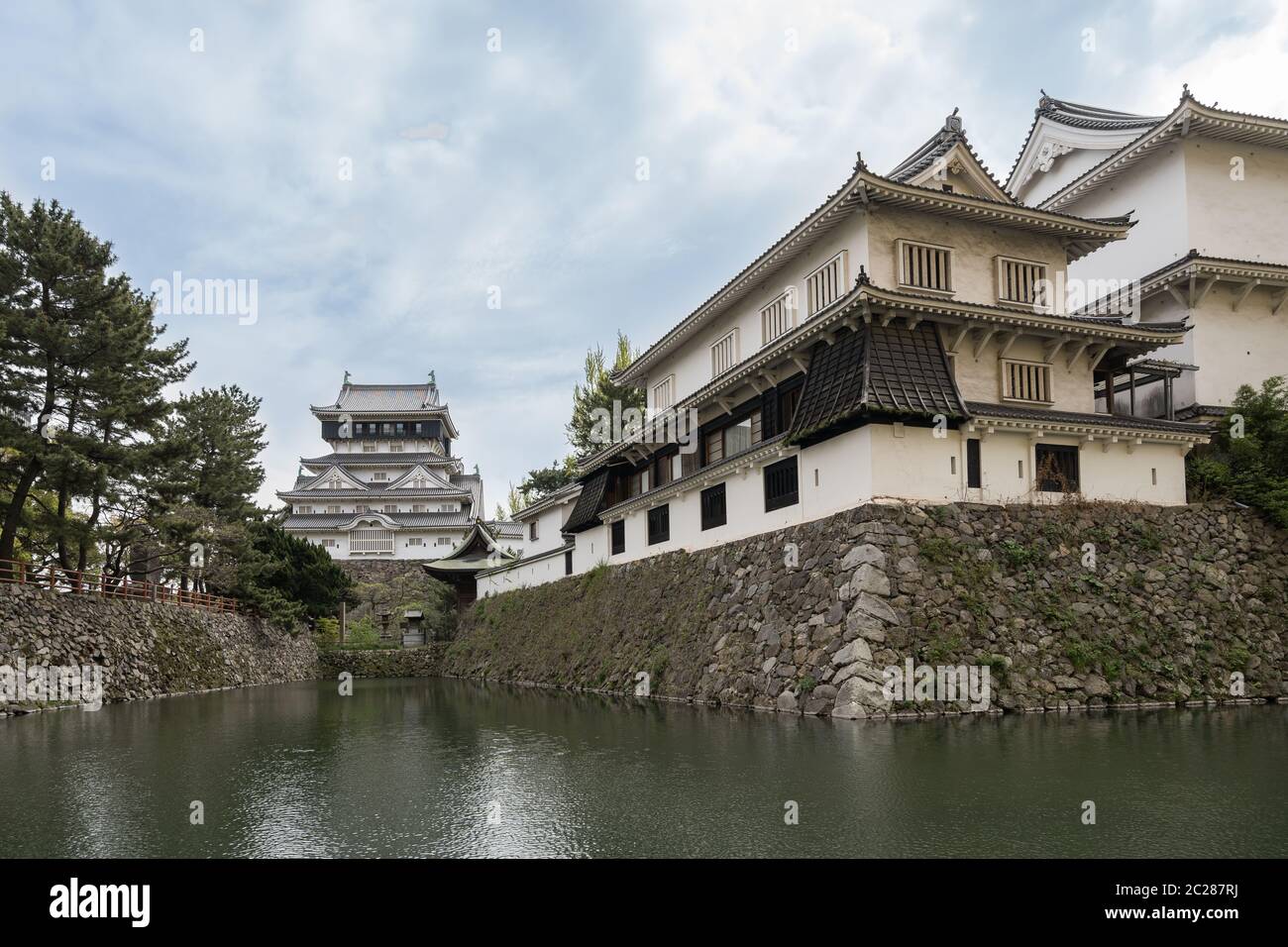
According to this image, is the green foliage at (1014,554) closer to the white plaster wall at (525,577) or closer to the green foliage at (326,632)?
the white plaster wall at (525,577)

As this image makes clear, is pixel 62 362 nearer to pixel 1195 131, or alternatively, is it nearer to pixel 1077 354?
pixel 1077 354

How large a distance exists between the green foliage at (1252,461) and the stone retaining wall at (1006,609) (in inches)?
23.1

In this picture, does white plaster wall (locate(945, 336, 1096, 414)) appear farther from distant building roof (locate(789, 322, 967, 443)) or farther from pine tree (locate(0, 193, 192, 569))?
pine tree (locate(0, 193, 192, 569))

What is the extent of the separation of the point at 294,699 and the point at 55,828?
2081 cm

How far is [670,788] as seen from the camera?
10148 millimetres

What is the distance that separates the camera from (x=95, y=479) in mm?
23812

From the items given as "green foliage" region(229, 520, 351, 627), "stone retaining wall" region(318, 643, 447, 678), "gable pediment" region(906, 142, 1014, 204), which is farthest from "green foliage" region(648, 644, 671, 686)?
"stone retaining wall" region(318, 643, 447, 678)

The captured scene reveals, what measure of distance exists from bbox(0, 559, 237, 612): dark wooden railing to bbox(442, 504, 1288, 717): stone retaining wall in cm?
1646

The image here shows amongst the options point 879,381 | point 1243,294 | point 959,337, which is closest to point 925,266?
point 959,337

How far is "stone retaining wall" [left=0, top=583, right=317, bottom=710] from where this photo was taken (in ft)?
74.5

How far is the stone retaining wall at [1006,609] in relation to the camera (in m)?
16.9

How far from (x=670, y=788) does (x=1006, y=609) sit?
33.7 feet

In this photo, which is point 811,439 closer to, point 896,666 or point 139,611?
point 896,666

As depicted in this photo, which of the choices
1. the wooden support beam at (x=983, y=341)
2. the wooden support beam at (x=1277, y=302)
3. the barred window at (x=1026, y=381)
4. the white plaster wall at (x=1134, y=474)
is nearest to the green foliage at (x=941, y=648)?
the white plaster wall at (x=1134, y=474)
